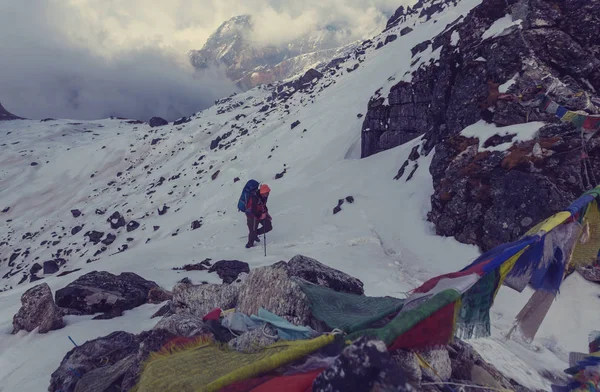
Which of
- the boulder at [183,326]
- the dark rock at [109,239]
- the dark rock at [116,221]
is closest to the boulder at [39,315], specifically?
the boulder at [183,326]

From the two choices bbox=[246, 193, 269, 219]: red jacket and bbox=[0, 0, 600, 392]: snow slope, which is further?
bbox=[246, 193, 269, 219]: red jacket

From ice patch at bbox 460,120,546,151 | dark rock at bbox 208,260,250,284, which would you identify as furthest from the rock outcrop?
ice patch at bbox 460,120,546,151

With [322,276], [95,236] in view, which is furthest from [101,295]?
[95,236]

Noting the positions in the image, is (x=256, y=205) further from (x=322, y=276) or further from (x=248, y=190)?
(x=322, y=276)

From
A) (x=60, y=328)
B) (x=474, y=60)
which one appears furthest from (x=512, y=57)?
(x=60, y=328)

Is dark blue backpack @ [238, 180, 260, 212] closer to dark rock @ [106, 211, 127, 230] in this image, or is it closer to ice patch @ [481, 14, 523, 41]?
ice patch @ [481, 14, 523, 41]

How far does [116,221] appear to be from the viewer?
110ft

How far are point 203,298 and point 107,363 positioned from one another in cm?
146

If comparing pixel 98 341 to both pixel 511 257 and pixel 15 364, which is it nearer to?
pixel 15 364

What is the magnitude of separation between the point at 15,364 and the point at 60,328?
97 centimetres

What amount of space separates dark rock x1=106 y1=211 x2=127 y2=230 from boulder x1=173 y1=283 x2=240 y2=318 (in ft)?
103

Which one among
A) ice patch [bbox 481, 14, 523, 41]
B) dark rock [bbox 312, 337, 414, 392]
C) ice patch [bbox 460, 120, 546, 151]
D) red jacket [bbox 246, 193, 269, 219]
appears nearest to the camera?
dark rock [bbox 312, 337, 414, 392]

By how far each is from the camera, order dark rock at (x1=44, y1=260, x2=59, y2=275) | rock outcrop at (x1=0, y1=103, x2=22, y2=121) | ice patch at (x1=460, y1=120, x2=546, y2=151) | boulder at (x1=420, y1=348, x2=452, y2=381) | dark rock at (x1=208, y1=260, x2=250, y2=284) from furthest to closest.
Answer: rock outcrop at (x1=0, y1=103, x2=22, y2=121) < dark rock at (x1=44, y1=260, x2=59, y2=275) < ice patch at (x1=460, y1=120, x2=546, y2=151) < dark rock at (x1=208, y1=260, x2=250, y2=284) < boulder at (x1=420, y1=348, x2=452, y2=381)

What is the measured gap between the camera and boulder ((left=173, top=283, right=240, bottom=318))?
16.2 feet
